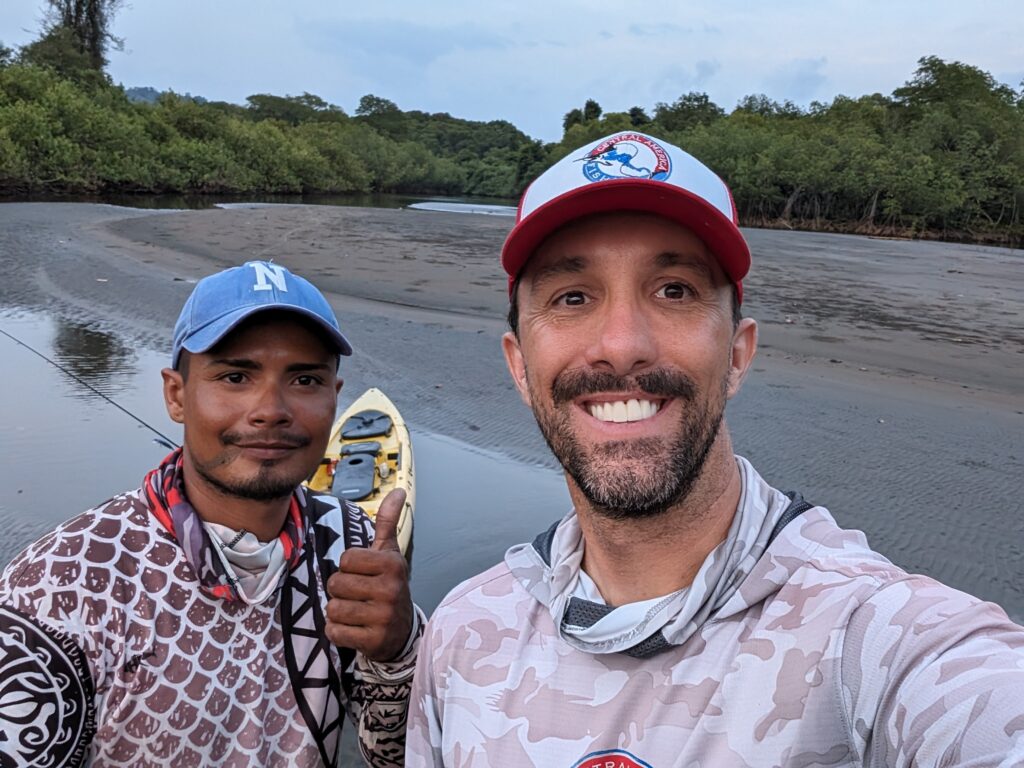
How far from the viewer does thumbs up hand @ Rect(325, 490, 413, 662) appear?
182 cm

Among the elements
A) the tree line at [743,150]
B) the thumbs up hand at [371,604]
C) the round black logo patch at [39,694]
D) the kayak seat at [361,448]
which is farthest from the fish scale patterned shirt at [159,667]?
the tree line at [743,150]

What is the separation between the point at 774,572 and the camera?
4.21ft

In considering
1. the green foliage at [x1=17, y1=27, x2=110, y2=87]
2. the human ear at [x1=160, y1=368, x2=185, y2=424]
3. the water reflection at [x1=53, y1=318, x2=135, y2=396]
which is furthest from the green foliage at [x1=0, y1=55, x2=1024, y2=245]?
the human ear at [x1=160, y1=368, x2=185, y2=424]

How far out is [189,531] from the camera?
1.95 metres

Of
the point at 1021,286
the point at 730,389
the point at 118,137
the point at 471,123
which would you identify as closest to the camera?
the point at 730,389

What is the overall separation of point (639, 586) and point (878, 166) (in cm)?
5239

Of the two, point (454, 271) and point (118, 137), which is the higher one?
point (118, 137)

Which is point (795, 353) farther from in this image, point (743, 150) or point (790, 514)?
point (743, 150)

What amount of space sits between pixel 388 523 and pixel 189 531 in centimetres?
52

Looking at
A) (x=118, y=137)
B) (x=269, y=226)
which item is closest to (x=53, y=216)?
(x=269, y=226)

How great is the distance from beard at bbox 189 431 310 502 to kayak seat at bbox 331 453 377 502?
3.33 meters

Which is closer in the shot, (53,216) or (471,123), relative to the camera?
(53,216)

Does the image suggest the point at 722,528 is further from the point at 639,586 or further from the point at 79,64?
the point at 79,64

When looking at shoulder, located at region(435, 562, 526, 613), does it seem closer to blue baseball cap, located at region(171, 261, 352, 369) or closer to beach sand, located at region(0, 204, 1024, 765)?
blue baseball cap, located at region(171, 261, 352, 369)
